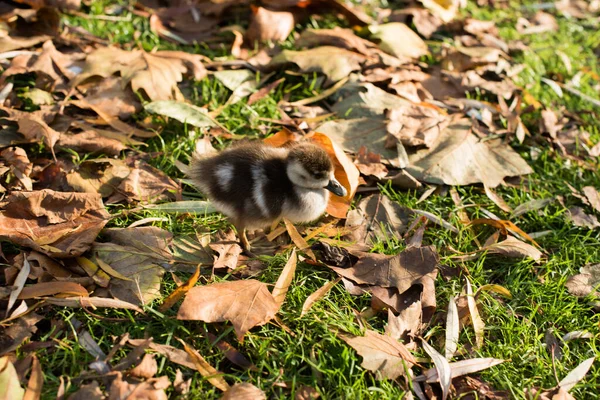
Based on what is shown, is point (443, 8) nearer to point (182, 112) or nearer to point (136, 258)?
point (182, 112)

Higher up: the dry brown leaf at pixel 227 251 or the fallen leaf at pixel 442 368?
the dry brown leaf at pixel 227 251

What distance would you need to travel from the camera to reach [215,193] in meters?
3.40

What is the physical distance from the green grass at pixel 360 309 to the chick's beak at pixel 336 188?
433mm

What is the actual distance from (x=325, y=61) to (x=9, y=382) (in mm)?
3343

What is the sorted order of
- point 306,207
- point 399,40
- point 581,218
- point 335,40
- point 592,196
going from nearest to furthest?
point 306,207 < point 581,218 < point 592,196 < point 335,40 < point 399,40

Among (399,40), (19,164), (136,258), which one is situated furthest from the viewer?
(399,40)

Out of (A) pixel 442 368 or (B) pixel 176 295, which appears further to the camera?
(B) pixel 176 295

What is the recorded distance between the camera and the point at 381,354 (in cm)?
288

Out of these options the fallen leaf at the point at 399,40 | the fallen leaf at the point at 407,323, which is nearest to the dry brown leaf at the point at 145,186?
the fallen leaf at the point at 407,323

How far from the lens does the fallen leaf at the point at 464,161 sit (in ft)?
13.7

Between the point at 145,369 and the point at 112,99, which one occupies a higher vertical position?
the point at 112,99

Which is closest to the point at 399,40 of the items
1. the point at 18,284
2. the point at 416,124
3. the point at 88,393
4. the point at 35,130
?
the point at 416,124

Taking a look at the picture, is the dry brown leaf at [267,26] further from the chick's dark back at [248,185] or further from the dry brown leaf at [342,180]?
the chick's dark back at [248,185]

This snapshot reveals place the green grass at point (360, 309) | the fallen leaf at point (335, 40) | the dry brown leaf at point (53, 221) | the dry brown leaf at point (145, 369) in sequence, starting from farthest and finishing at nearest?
the fallen leaf at point (335, 40), the dry brown leaf at point (53, 221), the green grass at point (360, 309), the dry brown leaf at point (145, 369)
